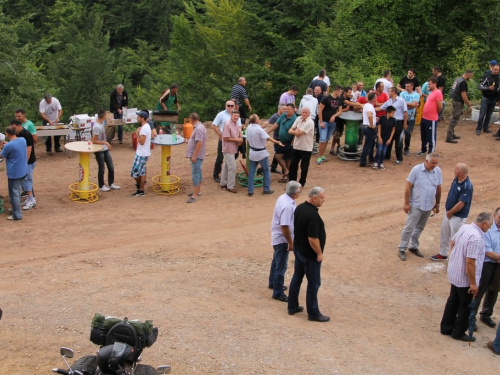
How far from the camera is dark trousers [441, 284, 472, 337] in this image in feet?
26.9

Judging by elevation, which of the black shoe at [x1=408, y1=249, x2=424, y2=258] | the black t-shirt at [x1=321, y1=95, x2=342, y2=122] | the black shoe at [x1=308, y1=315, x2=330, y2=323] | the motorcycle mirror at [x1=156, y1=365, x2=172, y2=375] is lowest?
the black shoe at [x1=308, y1=315, x2=330, y2=323]

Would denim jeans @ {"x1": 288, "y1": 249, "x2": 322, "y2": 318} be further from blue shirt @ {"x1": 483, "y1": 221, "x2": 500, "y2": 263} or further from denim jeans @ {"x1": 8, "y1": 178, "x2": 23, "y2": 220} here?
denim jeans @ {"x1": 8, "y1": 178, "x2": 23, "y2": 220}

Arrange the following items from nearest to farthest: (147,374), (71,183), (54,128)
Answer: (147,374) < (71,183) < (54,128)

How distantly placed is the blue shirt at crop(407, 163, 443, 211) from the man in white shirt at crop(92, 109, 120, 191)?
593 cm

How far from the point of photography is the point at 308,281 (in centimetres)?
821

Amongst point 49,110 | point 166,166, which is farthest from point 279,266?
point 49,110

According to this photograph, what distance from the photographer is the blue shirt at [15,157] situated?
37.4 feet

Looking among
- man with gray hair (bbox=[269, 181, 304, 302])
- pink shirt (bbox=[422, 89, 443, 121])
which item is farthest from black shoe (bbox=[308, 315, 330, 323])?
pink shirt (bbox=[422, 89, 443, 121])

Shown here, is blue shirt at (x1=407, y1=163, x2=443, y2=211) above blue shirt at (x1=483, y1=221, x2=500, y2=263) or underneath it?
above

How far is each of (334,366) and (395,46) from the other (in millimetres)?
17599

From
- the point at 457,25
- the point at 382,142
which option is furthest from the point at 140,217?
the point at 457,25

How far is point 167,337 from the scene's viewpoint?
7664 millimetres

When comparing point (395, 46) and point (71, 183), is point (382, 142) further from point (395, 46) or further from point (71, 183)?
point (395, 46)

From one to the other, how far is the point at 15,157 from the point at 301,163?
5.33 m
